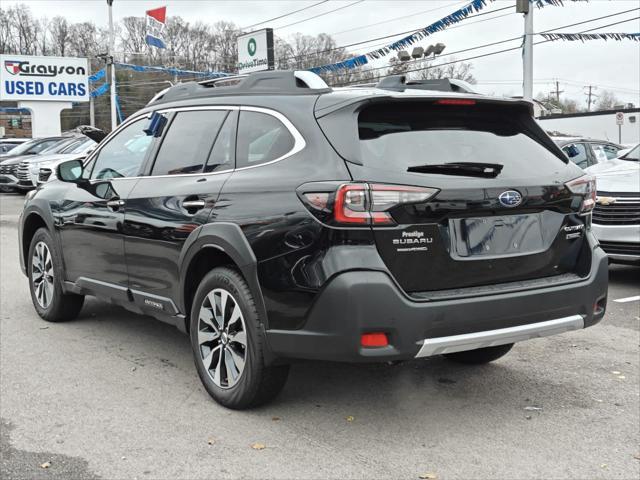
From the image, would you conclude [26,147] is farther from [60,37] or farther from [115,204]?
[60,37]

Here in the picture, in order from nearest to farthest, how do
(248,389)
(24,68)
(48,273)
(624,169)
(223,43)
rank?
(248,389)
(48,273)
(624,169)
(24,68)
(223,43)

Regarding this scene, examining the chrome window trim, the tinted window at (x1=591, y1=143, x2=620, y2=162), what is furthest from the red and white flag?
the chrome window trim

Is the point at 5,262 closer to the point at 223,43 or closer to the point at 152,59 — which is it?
the point at 152,59

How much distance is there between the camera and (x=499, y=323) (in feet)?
12.1

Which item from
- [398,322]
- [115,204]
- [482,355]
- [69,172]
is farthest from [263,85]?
[482,355]

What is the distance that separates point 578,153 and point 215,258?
Answer: 10496mm

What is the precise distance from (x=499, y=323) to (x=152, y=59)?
57061 millimetres

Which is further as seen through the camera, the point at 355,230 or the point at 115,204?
the point at 115,204

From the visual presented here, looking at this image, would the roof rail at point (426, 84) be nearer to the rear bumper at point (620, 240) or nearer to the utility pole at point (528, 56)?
the rear bumper at point (620, 240)

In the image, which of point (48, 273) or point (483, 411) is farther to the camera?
point (48, 273)

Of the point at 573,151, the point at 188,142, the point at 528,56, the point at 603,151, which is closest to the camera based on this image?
the point at 188,142

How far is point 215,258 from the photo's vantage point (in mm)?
4242

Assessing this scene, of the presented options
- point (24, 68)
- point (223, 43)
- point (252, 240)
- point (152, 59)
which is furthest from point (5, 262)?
point (223, 43)

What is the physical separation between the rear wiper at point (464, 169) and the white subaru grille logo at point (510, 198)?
117mm
